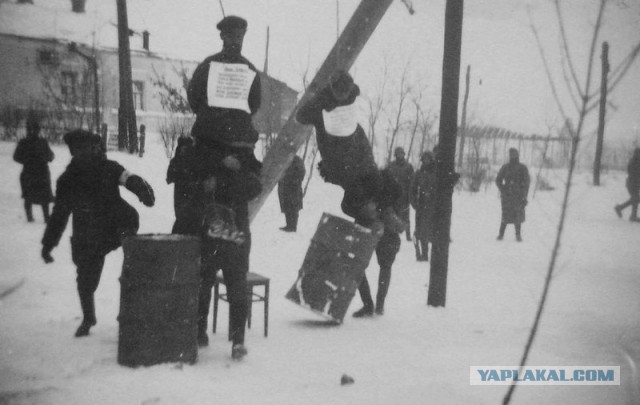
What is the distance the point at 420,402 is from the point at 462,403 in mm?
231

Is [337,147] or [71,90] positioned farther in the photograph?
[71,90]

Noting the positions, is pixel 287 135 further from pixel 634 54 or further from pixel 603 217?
pixel 603 217

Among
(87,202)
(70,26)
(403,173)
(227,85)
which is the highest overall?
(70,26)

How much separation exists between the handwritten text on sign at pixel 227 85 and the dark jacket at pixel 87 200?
3.17ft

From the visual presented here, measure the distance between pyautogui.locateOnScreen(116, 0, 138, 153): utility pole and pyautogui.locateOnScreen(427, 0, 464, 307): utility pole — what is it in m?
12.2

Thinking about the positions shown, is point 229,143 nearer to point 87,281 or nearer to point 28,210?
point 87,281

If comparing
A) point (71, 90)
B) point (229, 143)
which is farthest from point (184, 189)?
point (71, 90)

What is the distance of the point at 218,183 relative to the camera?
3648mm

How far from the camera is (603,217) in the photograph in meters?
14.9

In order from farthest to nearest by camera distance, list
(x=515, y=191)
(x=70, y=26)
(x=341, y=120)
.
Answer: (x=70, y=26), (x=515, y=191), (x=341, y=120)

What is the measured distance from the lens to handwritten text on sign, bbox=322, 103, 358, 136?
14.5 feet

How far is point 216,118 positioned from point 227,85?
234 mm

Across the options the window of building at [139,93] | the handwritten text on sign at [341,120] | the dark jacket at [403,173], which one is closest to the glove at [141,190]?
the handwritten text on sign at [341,120]

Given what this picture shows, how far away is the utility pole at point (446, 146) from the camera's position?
196 inches
